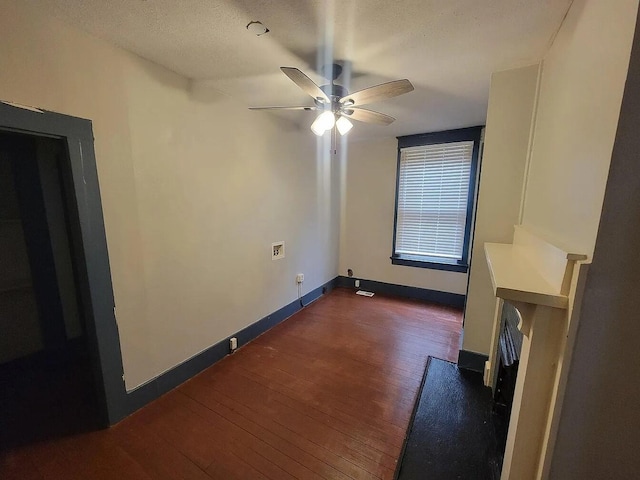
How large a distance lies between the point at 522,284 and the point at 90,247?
2.09 m

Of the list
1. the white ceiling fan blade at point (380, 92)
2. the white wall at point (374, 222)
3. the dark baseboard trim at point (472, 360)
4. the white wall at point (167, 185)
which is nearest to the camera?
the white wall at point (167, 185)

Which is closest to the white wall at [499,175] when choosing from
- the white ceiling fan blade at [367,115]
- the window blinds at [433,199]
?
the white ceiling fan blade at [367,115]

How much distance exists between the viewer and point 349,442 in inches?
59.6

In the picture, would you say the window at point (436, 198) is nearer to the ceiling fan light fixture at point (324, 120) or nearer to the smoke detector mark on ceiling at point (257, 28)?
the ceiling fan light fixture at point (324, 120)

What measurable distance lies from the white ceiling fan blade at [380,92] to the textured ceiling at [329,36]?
218 mm

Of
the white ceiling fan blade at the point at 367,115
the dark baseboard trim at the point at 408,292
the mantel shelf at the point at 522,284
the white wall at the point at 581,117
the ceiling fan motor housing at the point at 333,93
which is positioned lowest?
the dark baseboard trim at the point at 408,292

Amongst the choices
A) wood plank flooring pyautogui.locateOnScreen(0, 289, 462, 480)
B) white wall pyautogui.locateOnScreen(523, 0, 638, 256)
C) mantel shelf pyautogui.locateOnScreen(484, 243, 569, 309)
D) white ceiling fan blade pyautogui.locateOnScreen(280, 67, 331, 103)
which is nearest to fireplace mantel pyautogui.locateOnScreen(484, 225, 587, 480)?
mantel shelf pyautogui.locateOnScreen(484, 243, 569, 309)

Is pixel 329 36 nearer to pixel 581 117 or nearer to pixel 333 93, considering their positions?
pixel 333 93

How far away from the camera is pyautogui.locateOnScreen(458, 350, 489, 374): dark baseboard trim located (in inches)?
82.7

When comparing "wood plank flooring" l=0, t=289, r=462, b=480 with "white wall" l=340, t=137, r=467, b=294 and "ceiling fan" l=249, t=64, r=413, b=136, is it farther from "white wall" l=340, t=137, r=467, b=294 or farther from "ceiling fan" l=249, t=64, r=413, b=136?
"ceiling fan" l=249, t=64, r=413, b=136

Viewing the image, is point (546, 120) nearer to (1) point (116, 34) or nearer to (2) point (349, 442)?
(2) point (349, 442)

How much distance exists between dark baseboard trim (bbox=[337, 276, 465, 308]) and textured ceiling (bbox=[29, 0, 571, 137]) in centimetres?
256

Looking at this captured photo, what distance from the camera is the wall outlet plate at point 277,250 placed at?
9.31 feet

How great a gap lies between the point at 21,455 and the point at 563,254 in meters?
2.72
